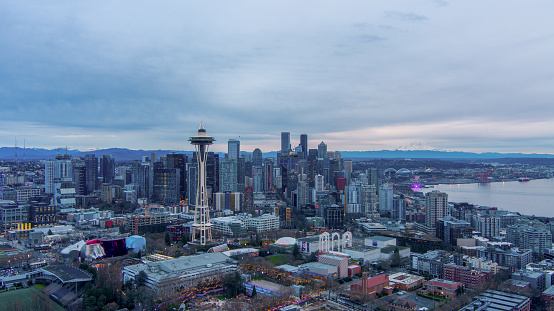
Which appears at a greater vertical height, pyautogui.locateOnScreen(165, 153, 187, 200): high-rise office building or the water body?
pyautogui.locateOnScreen(165, 153, 187, 200): high-rise office building

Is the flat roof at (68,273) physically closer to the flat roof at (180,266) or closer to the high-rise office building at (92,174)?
the flat roof at (180,266)

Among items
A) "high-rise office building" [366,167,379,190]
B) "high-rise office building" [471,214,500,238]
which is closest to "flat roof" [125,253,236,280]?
"high-rise office building" [471,214,500,238]

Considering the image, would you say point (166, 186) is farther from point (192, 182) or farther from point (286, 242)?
point (286, 242)

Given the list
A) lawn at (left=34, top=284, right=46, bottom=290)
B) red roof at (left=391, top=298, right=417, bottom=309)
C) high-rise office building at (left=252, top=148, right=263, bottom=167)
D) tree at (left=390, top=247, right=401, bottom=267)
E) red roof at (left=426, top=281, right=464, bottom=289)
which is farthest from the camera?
high-rise office building at (left=252, top=148, right=263, bottom=167)

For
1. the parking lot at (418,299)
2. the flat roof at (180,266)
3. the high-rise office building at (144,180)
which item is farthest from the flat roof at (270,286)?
the high-rise office building at (144,180)

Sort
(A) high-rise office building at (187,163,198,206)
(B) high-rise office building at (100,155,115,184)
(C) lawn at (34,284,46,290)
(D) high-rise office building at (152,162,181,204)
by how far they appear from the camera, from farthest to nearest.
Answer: (B) high-rise office building at (100,155,115,184), (D) high-rise office building at (152,162,181,204), (A) high-rise office building at (187,163,198,206), (C) lawn at (34,284,46,290)

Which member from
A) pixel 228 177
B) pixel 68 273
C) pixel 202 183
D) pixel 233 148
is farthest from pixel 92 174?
pixel 68 273

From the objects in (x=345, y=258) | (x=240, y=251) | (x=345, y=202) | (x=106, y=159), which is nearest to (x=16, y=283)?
(x=240, y=251)

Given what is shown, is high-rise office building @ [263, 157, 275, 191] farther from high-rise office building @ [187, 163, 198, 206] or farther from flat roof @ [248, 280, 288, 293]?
flat roof @ [248, 280, 288, 293]
